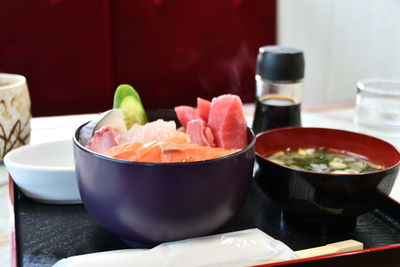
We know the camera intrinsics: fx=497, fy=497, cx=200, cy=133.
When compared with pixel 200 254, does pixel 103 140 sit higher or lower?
higher

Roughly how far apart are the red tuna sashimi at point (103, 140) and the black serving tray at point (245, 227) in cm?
13

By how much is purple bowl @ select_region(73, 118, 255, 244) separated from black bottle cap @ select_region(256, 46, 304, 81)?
0.51m

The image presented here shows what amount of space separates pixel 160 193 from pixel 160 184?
0.01 meters

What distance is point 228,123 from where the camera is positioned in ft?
2.52

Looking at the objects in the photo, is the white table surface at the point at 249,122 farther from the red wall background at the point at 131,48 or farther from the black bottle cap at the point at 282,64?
the red wall background at the point at 131,48

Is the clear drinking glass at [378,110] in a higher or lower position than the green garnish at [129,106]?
lower

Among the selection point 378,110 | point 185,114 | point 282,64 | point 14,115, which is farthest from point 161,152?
point 378,110

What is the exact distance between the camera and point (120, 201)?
662 mm

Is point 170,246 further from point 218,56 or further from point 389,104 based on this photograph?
point 218,56

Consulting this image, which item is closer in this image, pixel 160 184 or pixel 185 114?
pixel 160 184

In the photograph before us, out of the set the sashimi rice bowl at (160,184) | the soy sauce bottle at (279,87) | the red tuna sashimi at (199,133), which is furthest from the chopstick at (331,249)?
the soy sauce bottle at (279,87)

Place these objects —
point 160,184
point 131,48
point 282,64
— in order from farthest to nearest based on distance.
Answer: point 131,48 → point 282,64 → point 160,184

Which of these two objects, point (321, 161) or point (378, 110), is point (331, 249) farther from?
point (378, 110)

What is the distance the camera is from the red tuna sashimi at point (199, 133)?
772mm
